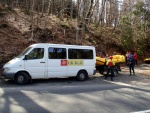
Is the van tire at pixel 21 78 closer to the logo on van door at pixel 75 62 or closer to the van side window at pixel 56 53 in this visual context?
the van side window at pixel 56 53

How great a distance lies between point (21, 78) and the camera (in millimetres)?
13758

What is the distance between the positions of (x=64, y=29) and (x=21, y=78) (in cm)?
1440

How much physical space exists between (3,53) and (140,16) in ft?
66.9

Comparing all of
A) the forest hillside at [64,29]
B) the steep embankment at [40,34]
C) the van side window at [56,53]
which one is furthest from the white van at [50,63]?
the forest hillside at [64,29]

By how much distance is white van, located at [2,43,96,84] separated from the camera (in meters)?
13.7

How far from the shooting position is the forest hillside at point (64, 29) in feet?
72.1

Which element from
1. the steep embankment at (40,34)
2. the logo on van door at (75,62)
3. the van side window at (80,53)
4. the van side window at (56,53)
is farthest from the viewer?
the steep embankment at (40,34)

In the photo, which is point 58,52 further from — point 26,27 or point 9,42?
point 26,27

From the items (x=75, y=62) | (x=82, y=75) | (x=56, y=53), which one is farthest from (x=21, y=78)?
(x=82, y=75)

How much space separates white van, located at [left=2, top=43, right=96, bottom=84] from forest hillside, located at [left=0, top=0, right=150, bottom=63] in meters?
4.39

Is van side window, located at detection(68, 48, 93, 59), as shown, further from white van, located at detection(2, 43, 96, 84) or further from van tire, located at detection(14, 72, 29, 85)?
van tire, located at detection(14, 72, 29, 85)

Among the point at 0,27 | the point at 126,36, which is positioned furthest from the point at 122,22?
the point at 0,27

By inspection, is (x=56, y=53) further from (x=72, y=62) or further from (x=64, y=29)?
(x=64, y=29)

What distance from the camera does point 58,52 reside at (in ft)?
48.9
